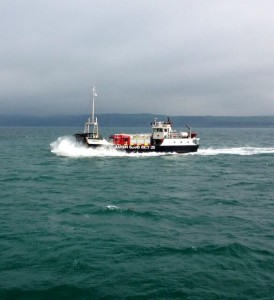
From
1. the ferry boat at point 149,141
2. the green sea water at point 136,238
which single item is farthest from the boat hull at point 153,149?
the green sea water at point 136,238

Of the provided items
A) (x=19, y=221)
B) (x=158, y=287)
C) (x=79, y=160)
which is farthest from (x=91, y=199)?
(x=79, y=160)

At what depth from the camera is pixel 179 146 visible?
78.9 meters

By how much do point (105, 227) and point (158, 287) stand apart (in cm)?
962

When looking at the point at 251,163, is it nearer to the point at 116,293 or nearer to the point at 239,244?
the point at 239,244

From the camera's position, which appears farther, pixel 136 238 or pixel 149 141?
pixel 149 141

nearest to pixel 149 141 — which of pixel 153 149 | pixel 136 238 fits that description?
pixel 153 149

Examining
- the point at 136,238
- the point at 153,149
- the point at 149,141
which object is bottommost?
the point at 136,238

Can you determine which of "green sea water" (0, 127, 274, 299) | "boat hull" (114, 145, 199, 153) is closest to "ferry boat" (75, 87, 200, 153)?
"boat hull" (114, 145, 199, 153)

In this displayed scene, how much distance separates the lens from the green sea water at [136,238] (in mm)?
17609

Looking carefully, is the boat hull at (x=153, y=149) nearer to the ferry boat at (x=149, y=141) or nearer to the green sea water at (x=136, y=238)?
the ferry boat at (x=149, y=141)

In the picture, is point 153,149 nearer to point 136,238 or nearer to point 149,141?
point 149,141

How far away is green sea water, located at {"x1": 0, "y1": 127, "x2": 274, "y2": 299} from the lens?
1761cm

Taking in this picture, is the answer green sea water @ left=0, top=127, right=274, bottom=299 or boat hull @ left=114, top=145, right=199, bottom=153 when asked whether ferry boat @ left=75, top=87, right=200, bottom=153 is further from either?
green sea water @ left=0, top=127, right=274, bottom=299

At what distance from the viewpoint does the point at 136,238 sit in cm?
2417
